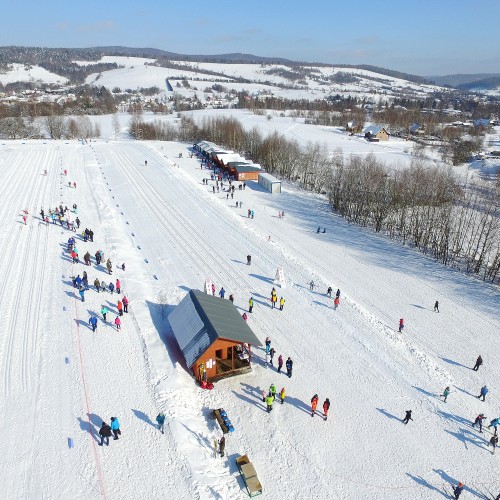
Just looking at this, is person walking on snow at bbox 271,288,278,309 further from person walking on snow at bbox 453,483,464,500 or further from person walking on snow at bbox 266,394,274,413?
person walking on snow at bbox 453,483,464,500

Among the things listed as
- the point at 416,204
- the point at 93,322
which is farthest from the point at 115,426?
the point at 416,204

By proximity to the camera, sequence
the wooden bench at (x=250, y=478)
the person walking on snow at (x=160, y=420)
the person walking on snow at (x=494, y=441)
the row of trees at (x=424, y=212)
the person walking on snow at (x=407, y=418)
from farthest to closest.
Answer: the row of trees at (x=424, y=212) < the person walking on snow at (x=407, y=418) < the person walking on snow at (x=494, y=441) < the person walking on snow at (x=160, y=420) < the wooden bench at (x=250, y=478)

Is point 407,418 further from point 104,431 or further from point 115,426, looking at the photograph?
point 104,431

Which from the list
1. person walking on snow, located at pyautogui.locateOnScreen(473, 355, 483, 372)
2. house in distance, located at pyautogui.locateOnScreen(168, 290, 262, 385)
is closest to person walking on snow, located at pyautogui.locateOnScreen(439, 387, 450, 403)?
person walking on snow, located at pyautogui.locateOnScreen(473, 355, 483, 372)

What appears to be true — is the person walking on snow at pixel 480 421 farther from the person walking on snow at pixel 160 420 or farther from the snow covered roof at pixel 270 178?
the snow covered roof at pixel 270 178

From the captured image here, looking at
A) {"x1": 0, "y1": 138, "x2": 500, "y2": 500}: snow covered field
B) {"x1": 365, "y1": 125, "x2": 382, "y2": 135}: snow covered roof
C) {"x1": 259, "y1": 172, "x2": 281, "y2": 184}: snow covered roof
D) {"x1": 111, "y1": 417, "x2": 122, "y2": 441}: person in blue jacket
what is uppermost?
{"x1": 365, "y1": 125, "x2": 382, "y2": 135}: snow covered roof

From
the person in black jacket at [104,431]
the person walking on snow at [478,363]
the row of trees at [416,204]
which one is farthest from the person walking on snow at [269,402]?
the row of trees at [416,204]
